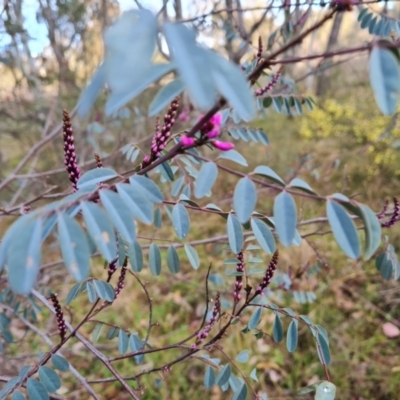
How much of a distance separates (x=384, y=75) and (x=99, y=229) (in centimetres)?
32

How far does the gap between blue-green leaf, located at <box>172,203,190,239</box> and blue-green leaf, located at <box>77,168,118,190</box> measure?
0.15 metres

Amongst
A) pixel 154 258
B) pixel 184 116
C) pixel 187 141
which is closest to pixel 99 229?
pixel 187 141

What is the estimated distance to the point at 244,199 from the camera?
16.7 inches

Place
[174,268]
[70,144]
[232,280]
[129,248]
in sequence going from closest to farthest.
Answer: [70,144] < [129,248] < [174,268] < [232,280]

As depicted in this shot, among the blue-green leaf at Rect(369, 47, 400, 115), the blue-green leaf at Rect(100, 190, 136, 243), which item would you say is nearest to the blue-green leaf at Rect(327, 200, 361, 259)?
the blue-green leaf at Rect(369, 47, 400, 115)

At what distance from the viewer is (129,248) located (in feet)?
2.17

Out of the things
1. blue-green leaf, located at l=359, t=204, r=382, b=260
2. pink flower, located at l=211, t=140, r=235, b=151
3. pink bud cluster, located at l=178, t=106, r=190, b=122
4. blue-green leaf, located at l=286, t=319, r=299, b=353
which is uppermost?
pink bud cluster, located at l=178, t=106, r=190, b=122

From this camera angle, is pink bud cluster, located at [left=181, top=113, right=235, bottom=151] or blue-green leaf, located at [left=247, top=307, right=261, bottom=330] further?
blue-green leaf, located at [left=247, top=307, right=261, bottom=330]

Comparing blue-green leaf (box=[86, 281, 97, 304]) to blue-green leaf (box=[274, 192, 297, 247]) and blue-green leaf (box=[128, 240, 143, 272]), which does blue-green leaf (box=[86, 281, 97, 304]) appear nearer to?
blue-green leaf (box=[128, 240, 143, 272])

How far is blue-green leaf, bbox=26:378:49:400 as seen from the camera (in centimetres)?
63

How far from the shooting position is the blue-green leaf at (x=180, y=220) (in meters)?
0.61

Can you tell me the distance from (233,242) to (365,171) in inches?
152

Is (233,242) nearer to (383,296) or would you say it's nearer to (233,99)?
(233,99)

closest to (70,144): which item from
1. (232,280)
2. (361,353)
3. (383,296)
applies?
(232,280)
